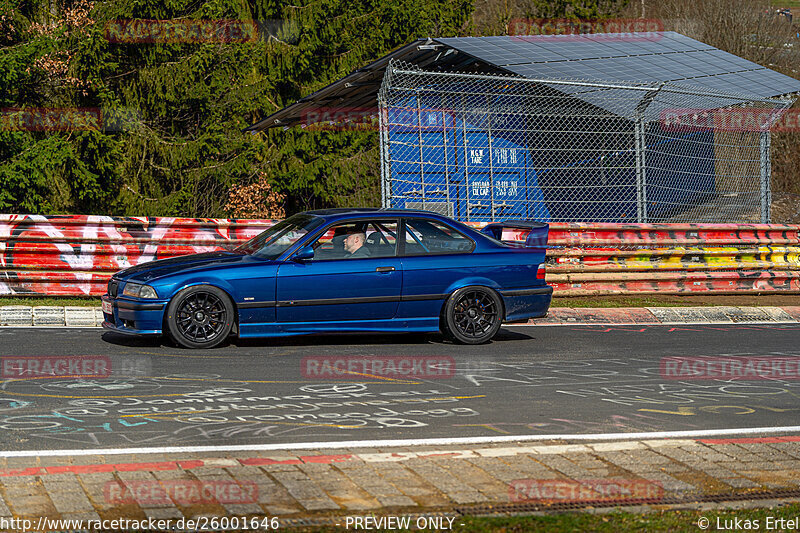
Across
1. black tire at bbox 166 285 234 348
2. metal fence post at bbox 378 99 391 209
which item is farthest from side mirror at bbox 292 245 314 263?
metal fence post at bbox 378 99 391 209

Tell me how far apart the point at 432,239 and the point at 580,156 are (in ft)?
22.0

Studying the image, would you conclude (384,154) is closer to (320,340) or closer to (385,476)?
(320,340)

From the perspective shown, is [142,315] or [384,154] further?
[384,154]

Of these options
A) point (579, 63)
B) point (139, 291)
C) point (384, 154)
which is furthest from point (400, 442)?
point (579, 63)

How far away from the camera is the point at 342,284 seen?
958 cm

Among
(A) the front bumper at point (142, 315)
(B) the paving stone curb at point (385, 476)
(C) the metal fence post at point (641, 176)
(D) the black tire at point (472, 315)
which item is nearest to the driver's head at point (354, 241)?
(D) the black tire at point (472, 315)

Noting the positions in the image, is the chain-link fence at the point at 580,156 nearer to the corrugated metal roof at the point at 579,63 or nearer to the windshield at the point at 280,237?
the corrugated metal roof at the point at 579,63

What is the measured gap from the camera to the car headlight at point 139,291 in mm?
9037

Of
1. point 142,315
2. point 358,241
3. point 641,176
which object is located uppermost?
point 641,176

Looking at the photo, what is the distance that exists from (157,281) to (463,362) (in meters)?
3.04

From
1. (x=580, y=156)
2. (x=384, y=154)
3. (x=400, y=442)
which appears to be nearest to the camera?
(x=400, y=442)

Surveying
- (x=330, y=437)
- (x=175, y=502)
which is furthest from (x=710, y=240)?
(x=175, y=502)

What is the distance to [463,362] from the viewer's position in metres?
8.86

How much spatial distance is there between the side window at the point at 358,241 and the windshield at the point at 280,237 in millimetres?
225
